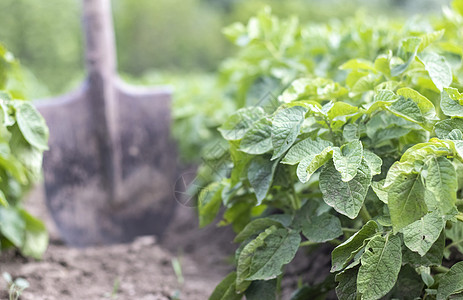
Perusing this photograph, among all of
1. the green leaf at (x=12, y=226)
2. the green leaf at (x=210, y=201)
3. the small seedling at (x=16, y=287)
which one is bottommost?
the green leaf at (x=12, y=226)

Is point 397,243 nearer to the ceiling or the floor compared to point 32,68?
nearer to the ceiling

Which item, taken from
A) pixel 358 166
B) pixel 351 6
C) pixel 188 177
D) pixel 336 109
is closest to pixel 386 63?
pixel 336 109

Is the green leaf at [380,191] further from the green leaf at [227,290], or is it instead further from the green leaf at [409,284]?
the green leaf at [227,290]

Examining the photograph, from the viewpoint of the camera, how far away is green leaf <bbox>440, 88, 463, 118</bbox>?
2.98 ft

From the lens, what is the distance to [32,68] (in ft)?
21.6

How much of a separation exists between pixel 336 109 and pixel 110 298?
2.91 feet

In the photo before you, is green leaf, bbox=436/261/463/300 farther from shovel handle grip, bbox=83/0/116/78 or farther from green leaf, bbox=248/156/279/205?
shovel handle grip, bbox=83/0/116/78

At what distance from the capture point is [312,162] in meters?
0.86

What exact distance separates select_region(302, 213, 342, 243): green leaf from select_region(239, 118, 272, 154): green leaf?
7.8 inches

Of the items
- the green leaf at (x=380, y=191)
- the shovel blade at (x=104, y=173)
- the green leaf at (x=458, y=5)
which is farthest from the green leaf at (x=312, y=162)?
the shovel blade at (x=104, y=173)

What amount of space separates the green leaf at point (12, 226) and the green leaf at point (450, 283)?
1237 millimetres

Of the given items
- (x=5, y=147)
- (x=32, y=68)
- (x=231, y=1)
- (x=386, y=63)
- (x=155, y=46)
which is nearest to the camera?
(x=386, y=63)

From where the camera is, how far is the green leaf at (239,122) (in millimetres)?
1070

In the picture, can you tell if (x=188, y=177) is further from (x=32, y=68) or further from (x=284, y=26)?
(x=32, y=68)
